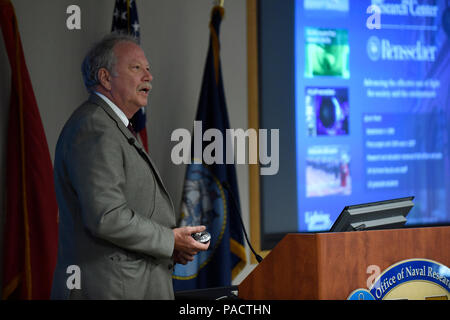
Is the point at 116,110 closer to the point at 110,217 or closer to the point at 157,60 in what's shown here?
the point at 110,217

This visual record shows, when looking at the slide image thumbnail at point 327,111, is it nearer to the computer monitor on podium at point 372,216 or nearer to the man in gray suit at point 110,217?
the computer monitor on podium at point 372,216

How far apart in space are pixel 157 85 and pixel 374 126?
5.57ft

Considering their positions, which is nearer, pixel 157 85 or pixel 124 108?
pixel 124 108

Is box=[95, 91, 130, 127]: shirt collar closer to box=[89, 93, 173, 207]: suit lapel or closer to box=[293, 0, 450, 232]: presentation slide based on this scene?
box=[89, 93, 173, 207]: suit lapel

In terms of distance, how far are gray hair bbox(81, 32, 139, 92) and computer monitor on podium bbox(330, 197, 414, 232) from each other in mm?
1005

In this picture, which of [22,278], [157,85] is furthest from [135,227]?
[157,85]

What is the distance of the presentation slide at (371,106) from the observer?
408cm

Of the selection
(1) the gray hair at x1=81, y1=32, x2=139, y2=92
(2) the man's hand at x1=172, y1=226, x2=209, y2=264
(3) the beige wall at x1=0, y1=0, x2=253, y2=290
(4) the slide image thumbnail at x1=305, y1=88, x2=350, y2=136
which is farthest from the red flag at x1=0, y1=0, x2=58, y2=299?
(4) the slide image thumbnail at x1=305, y1=88, x2=350, y2=136

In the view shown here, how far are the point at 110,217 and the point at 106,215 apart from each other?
1cm

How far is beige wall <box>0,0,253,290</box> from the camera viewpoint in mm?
3398

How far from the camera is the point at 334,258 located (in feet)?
5.36

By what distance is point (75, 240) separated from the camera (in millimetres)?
1871

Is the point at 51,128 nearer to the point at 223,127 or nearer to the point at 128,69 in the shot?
the point at 223,127
